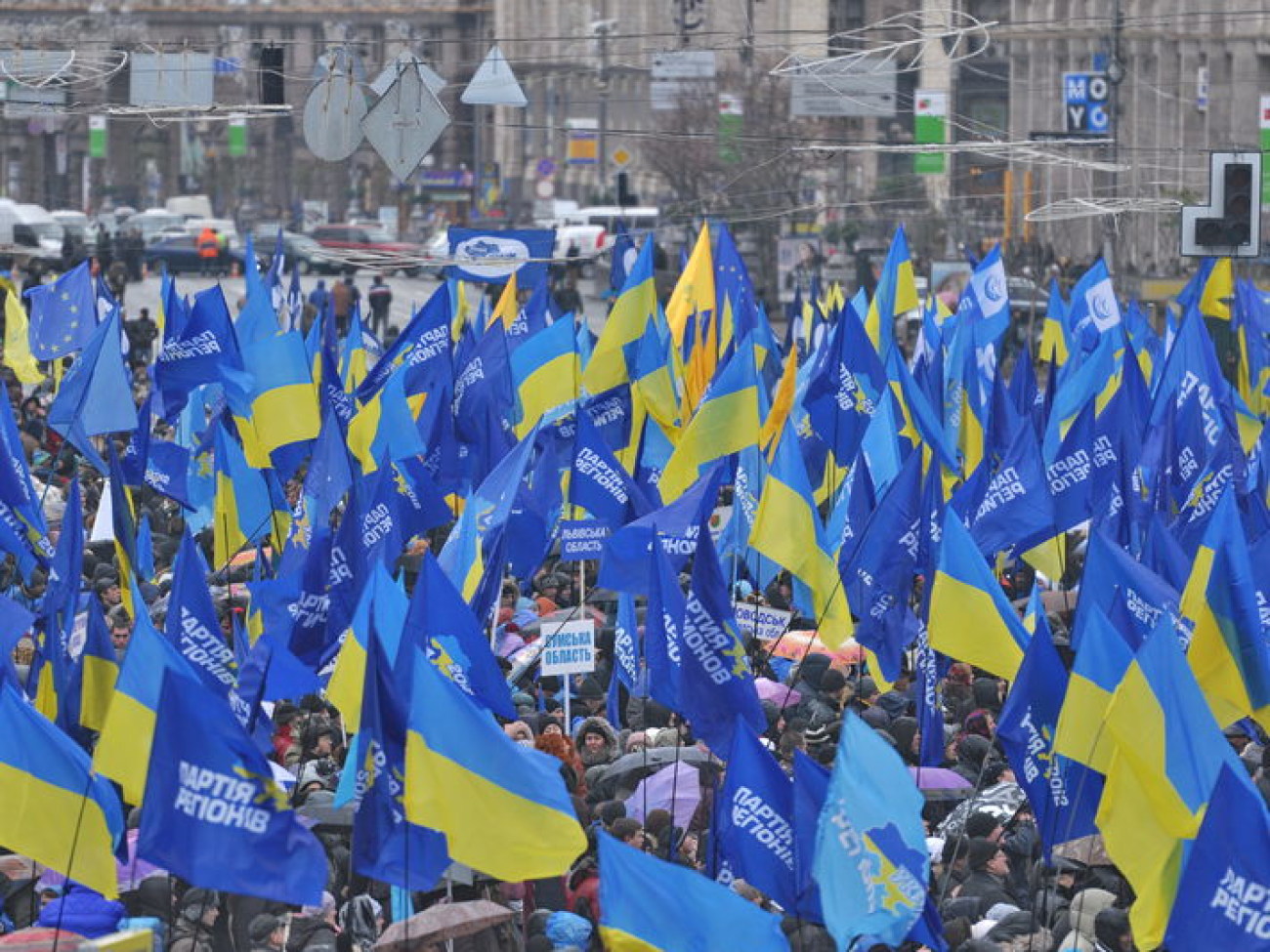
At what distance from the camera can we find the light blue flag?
10672mm

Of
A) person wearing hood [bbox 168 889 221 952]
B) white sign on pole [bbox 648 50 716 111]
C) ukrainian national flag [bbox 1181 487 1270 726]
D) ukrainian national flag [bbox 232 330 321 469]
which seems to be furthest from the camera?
white sign on pole [bbox 648 50 716 111]

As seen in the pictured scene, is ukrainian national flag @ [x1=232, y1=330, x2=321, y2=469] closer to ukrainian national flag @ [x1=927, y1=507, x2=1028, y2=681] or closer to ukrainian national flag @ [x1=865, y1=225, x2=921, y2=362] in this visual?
ukrainian national flag @ [x1=865, y1=225, x2=921, y2=362]

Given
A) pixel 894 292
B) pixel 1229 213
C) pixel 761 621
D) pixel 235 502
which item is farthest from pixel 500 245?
pixel 761 621

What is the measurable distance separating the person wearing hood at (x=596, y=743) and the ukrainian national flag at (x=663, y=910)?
4271 millimetres

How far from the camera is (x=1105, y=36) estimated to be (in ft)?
161

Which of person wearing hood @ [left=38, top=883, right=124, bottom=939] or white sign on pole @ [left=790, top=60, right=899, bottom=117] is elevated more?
white sign on pole @ [left=790, top=60, right=899, bottom=117]

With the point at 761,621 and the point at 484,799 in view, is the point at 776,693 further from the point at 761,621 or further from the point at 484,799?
the point at 484,799

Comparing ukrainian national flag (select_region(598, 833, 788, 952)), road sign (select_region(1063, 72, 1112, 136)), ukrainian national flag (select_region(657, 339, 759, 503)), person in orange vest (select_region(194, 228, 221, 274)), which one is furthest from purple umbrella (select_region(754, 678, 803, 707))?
person in orange vest (select_region(194, 228, 221, 274))

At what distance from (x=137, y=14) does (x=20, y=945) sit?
97446mm

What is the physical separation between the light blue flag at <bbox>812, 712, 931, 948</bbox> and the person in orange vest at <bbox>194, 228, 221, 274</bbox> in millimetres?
52475

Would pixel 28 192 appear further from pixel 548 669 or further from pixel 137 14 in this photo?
pixel 548 669

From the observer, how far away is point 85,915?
1153 cm

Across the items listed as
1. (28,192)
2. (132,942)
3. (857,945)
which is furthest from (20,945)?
(28,192)

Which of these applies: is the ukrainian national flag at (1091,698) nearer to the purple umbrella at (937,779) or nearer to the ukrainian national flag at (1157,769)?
the ukrainian national flag at (1157,769)
